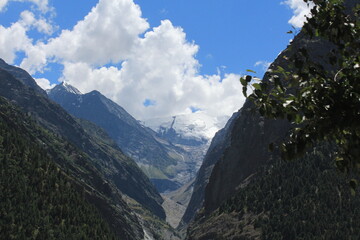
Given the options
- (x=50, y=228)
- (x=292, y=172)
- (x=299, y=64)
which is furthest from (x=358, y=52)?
(x=292, y=172)

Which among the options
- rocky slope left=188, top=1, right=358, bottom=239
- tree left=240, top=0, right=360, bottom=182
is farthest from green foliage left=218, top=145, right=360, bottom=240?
tree left=240, top=0, right=360, bottom=182

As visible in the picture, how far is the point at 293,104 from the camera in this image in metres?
9.80

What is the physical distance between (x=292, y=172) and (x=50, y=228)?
10538 cm

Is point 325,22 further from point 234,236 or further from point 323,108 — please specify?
point 234,236

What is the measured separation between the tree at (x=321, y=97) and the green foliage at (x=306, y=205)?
145 meters

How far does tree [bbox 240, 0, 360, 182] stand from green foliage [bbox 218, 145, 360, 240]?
144707mm

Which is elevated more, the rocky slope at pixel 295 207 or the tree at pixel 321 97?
the rocky slope at pixel 295 207

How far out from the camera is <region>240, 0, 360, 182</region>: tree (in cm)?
953

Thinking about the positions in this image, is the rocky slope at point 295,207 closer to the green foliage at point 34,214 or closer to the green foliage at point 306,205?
the green foliage at point 306,205

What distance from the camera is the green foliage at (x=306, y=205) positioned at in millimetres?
154500

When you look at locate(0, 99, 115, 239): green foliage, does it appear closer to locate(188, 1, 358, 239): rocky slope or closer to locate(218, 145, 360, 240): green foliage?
locate(188, 1, 358, 239): rocky slope

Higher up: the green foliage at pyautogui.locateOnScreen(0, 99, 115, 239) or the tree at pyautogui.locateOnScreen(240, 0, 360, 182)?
the tree at pyautogui.locateOnScreen(240, 0, 360, 182)

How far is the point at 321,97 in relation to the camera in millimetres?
9727

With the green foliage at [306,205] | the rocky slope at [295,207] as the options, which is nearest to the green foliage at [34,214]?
the rocky slope at [295,207]
